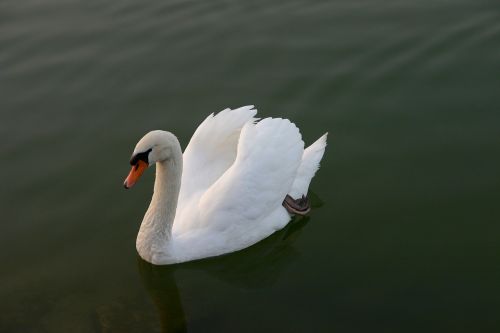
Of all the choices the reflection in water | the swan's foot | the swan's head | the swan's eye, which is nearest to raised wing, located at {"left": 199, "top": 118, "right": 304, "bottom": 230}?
the swan's foot

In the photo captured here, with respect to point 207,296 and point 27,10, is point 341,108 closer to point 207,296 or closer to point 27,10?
point 207,296

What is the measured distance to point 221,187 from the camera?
681 centimetres

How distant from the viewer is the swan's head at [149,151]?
6.18 meters

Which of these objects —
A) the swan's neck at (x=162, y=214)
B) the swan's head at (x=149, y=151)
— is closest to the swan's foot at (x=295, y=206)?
the swan's neck at (x=162, y=214)

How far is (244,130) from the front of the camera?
23.4ft

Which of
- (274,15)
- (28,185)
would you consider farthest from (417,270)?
(274,15)

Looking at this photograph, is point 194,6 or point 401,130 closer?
point 401,130

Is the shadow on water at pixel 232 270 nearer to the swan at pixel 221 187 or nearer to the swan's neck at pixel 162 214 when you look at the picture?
the swan at pixel 221 187

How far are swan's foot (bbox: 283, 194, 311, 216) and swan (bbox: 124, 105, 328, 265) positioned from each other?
10 mm

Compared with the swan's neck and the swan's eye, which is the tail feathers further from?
the swan's eye

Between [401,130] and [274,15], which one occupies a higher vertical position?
[274,15]

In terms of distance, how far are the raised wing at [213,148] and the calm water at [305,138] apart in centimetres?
74

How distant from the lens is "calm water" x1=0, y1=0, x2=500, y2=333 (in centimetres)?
647

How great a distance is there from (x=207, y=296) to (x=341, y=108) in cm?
325
